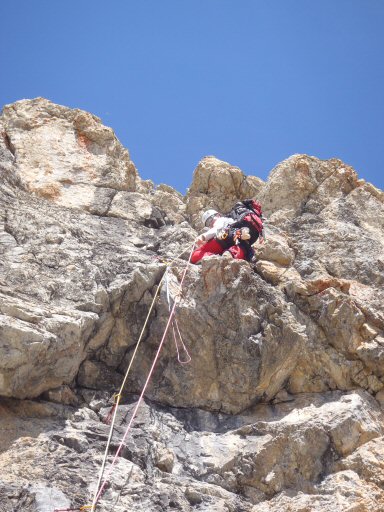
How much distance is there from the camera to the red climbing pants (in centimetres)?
998

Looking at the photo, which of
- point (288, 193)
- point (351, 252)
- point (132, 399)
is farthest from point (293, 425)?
point (288, 193)

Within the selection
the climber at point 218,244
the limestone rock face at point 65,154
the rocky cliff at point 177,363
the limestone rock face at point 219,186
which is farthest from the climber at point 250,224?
the limestone rock face at point 219,186

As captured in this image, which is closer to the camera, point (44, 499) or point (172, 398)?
point (44, 499)

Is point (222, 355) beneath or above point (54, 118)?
beneath

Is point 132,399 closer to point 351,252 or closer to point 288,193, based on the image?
point 351,252

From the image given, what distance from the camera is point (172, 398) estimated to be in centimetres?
820

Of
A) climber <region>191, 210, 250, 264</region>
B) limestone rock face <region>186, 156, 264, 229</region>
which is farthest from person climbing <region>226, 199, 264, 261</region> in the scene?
limestone rock face <region>186, 156, 264, 229</region>

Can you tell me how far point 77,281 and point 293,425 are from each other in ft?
12.1

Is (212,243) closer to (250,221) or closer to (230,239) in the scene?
(230,239)

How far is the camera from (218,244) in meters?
10.4

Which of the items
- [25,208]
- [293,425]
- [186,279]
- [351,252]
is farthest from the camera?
[351,252]

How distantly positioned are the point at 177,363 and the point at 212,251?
2.52 m

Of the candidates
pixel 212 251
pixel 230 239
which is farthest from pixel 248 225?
pixel 212 251

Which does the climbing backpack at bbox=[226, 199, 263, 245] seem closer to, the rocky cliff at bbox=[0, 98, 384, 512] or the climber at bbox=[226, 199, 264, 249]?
the climber at bbox=[226, 199, 264, 249]
